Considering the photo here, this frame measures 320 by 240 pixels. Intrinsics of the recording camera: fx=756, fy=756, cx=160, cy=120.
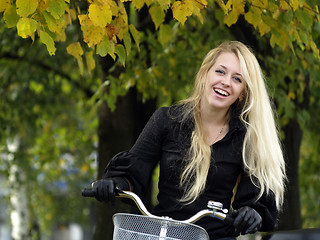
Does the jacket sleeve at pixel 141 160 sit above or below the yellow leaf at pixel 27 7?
below

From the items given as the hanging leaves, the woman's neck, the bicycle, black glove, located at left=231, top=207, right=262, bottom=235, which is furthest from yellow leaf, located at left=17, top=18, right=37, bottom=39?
black glove, located at left=231, top=207, right=262, bottom=235

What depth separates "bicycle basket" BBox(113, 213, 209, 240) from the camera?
3.23 meters

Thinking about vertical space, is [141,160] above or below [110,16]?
below

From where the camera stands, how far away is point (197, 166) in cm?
389

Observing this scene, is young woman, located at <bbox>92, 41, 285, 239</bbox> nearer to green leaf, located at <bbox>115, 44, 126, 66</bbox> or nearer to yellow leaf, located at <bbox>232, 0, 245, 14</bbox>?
green leaf, located at <bbox>115, 44, 126, 66</bbox>

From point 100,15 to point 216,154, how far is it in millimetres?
984

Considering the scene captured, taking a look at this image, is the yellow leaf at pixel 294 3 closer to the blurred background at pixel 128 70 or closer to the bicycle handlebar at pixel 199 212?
the blurred background at pixel 128 70

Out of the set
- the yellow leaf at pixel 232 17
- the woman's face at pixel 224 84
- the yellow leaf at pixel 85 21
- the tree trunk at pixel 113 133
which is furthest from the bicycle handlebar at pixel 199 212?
the tree trunk at pixel 113 133

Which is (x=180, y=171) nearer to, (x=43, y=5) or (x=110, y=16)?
(x=110, y=16)

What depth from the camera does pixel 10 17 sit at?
429 centimetres

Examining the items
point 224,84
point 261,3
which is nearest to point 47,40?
point 224,84

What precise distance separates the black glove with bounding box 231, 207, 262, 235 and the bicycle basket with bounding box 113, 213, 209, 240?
21 cm

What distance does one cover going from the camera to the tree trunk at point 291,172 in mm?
8219

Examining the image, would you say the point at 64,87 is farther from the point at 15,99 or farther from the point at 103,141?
the point at 103,141
